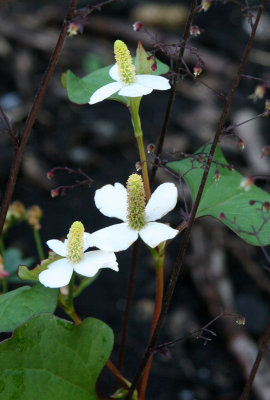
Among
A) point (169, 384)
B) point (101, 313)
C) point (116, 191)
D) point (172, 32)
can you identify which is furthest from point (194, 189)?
point (172, 32)

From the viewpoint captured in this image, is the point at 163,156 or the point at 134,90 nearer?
the point at 134,90

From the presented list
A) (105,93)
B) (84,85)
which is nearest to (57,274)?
(105,93)

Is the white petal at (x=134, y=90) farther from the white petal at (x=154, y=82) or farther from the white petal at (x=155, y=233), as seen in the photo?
the white petal at (x=155, y=233)

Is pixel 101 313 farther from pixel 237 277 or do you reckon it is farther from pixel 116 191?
pixel 116 191

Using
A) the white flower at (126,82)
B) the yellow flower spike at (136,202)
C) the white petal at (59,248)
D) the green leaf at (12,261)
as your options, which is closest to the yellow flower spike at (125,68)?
the white flower at (126,82)

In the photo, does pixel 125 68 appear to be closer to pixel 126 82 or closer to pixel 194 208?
pixel 126 82

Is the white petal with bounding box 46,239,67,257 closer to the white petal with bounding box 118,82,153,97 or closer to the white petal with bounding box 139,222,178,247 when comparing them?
the white petal with bounding box 139,222,178,247
